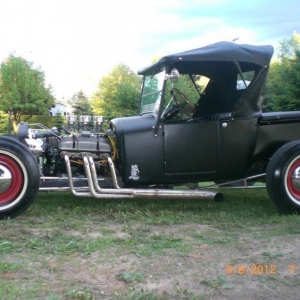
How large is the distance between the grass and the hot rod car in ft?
0.96

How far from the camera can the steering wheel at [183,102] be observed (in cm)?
541

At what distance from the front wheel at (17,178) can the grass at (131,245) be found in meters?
0.22

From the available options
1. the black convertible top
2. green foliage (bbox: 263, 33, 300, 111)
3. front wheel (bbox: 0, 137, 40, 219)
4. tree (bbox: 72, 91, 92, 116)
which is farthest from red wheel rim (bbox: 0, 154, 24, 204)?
tree (bbox: 72, 91, 92, 116)

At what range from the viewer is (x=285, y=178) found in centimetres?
491

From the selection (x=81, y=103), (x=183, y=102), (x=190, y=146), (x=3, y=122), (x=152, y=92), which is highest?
(x=81, y=103)

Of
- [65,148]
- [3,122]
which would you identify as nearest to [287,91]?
[65,148]

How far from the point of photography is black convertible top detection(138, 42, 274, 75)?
4.86m

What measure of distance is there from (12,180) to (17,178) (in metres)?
0.06

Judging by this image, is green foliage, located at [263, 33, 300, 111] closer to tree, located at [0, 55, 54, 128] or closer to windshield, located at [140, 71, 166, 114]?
windshield, located at [140, 71, 166, 114]

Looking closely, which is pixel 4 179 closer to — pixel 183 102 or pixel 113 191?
pixel 113 191

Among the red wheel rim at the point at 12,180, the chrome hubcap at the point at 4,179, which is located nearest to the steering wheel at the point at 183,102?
the red wheel rim at the point at 12,180

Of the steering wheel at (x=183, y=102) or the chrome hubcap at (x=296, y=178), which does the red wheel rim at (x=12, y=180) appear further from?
the chrome hubcap at (x=296, y=178)

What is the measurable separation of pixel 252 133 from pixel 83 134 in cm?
213

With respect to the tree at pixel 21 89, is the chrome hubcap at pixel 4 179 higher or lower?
lower
